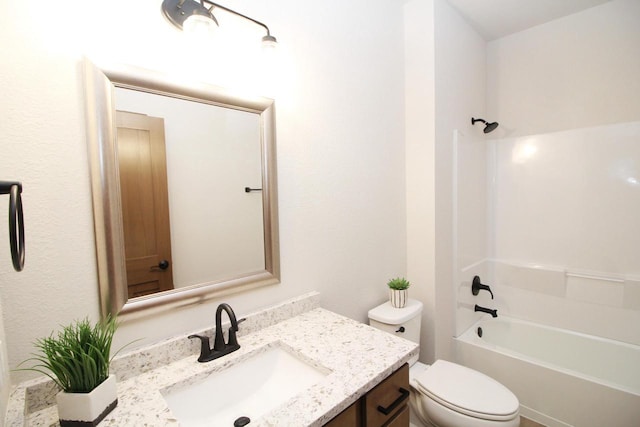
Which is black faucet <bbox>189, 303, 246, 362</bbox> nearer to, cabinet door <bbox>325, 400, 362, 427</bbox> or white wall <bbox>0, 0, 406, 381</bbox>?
white wall <bbox>0, 0, 406, 381</bbox>

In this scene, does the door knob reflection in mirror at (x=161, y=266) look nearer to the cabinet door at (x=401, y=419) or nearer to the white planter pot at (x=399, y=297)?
the cabinet door at (x=401, y=419)

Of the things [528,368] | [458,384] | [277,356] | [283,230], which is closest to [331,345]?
[277,356]

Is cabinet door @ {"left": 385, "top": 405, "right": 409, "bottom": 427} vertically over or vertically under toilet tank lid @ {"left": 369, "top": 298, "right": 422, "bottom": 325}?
under

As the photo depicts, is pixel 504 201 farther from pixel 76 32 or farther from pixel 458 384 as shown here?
pixel 76 32

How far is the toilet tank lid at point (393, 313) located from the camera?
5.51 feet

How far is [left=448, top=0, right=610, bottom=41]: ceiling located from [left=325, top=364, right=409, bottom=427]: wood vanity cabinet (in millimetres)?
2283

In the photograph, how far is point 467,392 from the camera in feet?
4.99

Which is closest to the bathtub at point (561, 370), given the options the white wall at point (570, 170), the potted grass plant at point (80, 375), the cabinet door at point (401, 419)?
the white wall at point (570, 170)

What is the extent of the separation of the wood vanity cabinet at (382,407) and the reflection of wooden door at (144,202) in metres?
0.73

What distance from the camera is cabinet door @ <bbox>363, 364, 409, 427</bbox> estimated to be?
94 cm

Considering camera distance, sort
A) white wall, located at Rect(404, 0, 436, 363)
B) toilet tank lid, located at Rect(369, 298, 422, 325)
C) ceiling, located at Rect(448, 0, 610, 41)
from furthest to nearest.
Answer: ceiling, located at Rect(448, 0, 610, 41) < white wall, located at Rect(404, 0, 436, 363) < toilet tank lid, located at Rect(369, 298, 422, 325)

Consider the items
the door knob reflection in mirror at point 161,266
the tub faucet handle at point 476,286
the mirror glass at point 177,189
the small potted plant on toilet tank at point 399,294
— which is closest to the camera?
the mirror glass at point 177,189

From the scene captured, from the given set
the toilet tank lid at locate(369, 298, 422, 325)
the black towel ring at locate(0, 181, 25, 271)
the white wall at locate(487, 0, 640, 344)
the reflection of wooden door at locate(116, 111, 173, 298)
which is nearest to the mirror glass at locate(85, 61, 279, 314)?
the reflection of wooden door at locate(116, 111, 173, 298)

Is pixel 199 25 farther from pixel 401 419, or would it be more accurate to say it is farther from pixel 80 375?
pixel 401 419
